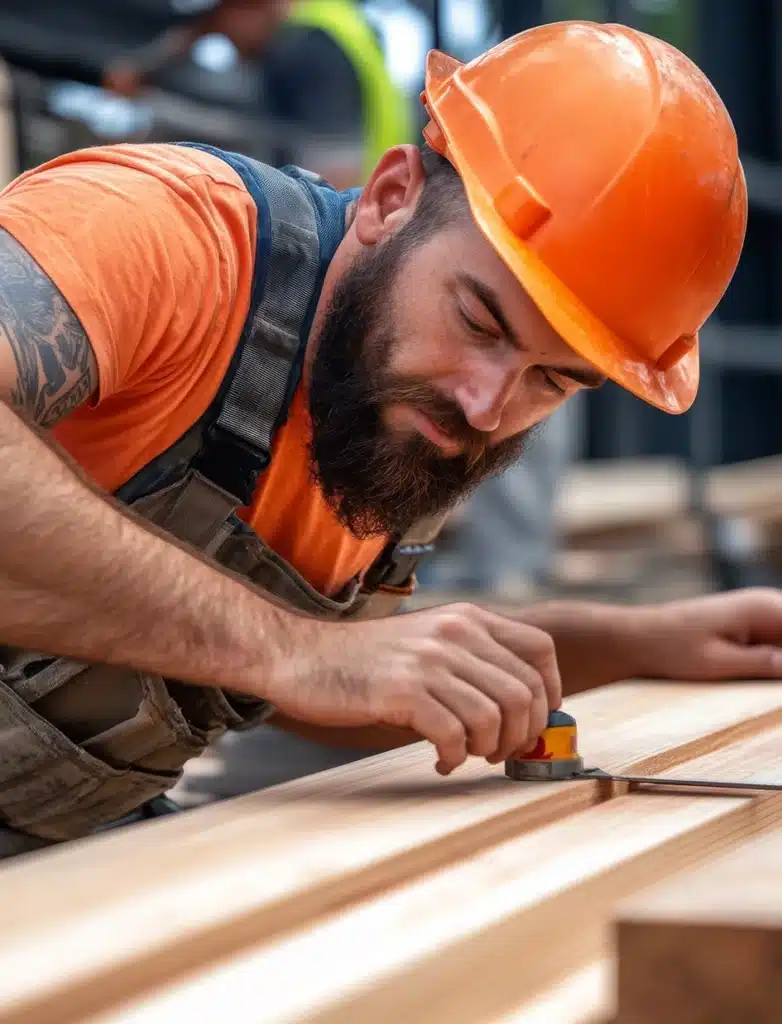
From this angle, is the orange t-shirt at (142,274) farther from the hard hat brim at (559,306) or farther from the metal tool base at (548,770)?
the metal tool base at (548,770)

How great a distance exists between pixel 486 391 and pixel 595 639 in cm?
65

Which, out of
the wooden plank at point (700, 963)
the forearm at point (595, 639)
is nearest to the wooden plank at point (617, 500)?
the forearm at point (595, 639)

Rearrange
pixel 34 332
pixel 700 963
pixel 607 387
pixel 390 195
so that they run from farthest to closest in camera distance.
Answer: pixel 607 387, pixel 390 195, pixel 34 332, pixel 700 963

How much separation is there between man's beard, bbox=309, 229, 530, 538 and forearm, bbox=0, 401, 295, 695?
45cm

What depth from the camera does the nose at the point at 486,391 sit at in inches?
74.6

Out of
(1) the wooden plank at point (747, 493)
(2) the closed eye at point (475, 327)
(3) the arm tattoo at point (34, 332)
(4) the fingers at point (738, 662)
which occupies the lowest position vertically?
(1) the wooden plank at point (747, 493)

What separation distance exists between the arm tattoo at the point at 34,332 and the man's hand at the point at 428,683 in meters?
0.41

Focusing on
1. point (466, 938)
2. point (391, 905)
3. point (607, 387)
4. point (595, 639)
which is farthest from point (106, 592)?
point (607, 387)

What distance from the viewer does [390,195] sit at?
2.09 metres

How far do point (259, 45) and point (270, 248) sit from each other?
18.7 ft

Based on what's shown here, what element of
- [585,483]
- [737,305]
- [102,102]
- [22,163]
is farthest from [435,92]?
[737,305]

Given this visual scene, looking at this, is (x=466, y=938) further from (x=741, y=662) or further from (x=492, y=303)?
(x=741, y=662)

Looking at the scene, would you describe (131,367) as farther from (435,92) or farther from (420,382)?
(435,92)

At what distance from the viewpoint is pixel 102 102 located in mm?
7340
